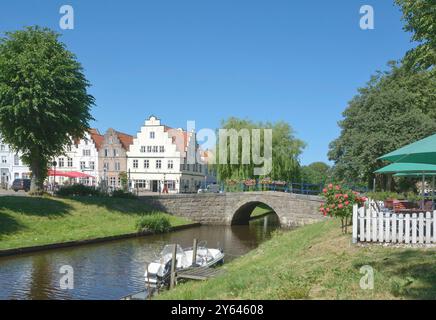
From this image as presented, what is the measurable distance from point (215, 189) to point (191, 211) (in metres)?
11.2

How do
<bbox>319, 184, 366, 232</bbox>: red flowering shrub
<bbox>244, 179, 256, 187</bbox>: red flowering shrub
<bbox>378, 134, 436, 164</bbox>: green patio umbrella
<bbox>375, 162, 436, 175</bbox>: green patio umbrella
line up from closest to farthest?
<bbox>378, 134, 436, 164</bbox>: green patio umbrella < <bbox>375, 162, 436, 175</bbox>: green patio umbrella < <bbox>319, 184, 366, 232</bbox>: red flowering shrub < <bbox>244, 179, 256, 187</bbox>: red flowering shrub

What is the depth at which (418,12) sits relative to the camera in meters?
19.5

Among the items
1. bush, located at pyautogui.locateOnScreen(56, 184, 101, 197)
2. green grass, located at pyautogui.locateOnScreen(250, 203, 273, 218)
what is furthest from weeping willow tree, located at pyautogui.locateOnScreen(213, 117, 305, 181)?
bush, located at pyautogui.locateOnScreen(56, 184, 101, 197)

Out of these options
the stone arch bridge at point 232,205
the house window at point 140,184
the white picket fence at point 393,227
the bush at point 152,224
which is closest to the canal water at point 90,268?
the bush at point 152,224

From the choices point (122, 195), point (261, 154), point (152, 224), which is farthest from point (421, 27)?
point (261, 154)

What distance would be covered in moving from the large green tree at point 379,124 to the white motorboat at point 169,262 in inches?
639

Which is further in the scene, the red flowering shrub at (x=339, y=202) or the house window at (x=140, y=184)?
the house window at (x=140, y=184)

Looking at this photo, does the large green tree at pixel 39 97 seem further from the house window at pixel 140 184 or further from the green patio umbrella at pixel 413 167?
the house window at pixel 140 184

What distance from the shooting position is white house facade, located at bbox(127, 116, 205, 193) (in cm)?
6469

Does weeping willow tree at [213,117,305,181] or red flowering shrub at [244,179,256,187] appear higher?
weeping willow tree at [213,117,305,181]

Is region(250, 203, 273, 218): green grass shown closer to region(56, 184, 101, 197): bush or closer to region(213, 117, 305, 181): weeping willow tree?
region(213, 117, 305, 181): weeping willow tree

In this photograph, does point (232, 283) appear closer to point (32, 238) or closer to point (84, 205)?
point (32, 238)

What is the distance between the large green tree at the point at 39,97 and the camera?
29484mm

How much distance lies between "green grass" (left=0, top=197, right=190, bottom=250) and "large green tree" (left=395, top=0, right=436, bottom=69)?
60.4 ft
